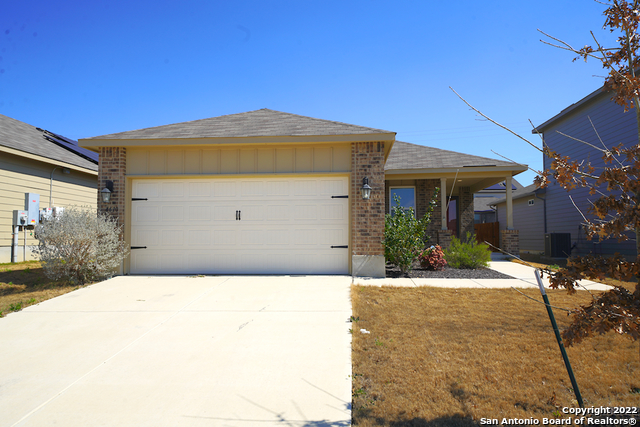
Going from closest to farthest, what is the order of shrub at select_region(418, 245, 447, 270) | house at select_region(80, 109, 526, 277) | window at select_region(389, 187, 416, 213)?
house at select_region(80, 109, 526, 277) < shrub at select_region(418, 245, 447, 270) < window at select_region(389, 187, 416, 213)

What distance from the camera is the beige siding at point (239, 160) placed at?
810cm

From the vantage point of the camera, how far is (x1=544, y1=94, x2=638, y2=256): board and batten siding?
36.2 ft

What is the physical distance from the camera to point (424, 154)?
13.6 meters

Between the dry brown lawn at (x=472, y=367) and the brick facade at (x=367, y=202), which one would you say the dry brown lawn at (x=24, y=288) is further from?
the brick facade at (x=367, y=202)

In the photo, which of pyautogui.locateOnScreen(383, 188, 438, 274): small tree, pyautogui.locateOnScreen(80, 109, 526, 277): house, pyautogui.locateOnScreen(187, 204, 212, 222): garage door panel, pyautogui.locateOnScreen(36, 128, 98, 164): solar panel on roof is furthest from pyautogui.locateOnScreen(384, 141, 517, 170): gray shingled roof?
pyautogui.locateOnScreen(36, 128, 98, 164): solar panel on roof

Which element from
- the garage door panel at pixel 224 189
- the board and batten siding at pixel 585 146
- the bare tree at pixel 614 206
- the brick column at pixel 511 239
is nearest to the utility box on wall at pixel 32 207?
the garage door panel at pixel 224 189

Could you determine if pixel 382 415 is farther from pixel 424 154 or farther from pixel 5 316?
pixel 424 154

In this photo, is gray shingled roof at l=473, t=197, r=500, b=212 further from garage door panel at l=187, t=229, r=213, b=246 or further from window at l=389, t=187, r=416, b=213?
garage door panel at l=187, t=229, r=213, b=246

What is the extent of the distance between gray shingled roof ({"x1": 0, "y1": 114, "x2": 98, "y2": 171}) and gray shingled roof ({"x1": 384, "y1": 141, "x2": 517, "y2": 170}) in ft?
35.2

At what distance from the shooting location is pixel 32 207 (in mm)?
11055

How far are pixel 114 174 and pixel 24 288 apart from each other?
2.84 meters

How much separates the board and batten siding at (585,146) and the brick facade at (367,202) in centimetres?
603

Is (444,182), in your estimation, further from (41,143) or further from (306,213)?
(41,143)

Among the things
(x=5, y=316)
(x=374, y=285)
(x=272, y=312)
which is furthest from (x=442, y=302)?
(x=5, y=316)
